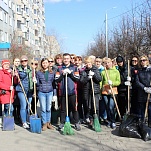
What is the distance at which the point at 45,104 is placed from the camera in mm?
7129

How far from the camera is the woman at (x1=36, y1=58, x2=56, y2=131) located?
708cm

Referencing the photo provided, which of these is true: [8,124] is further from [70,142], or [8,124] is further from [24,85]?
[70,142]

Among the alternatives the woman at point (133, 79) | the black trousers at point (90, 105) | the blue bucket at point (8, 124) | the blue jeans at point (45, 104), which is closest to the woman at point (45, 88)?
the blue jeans at point (45, 104)

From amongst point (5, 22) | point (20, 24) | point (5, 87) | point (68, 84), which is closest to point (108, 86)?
point (68, 84)

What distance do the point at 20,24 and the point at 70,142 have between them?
51.1 metres

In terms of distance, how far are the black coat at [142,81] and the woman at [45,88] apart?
86.7 inches

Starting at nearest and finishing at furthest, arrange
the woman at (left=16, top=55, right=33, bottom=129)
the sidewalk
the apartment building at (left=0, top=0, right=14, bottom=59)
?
the sidewalk → the woman at (left=16, top=55, right=33, bottom=129) → the apartment building at (left=0, top=0, right=14, bottom=59)

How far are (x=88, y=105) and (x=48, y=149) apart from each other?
2.22 m

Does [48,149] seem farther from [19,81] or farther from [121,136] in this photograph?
[19,81]

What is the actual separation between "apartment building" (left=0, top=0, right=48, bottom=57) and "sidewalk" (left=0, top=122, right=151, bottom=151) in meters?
28.2

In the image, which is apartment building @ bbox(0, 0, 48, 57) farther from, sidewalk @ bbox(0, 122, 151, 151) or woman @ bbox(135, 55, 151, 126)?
woman @ bbox(135, 55, 151, 126)

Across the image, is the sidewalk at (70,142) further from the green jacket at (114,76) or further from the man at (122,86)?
the green jacket at (114,76)

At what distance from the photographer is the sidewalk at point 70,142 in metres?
5.58

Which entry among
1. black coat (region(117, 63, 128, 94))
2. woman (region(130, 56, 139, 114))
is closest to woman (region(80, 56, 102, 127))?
black coat (region(117, 63, 128, 94))
